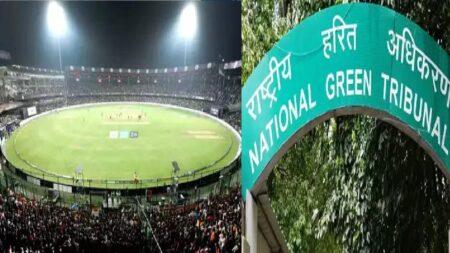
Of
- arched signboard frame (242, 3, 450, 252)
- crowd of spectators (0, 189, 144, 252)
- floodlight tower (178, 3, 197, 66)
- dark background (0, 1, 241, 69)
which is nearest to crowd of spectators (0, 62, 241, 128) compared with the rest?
dark background (0, 1, 241, 69)

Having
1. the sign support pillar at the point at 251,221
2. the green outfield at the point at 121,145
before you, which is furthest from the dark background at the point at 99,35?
the sign support pillar at the point at 251,221

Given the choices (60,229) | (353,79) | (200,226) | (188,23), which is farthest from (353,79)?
(60,229)

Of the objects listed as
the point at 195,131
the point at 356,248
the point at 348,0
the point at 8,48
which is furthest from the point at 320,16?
the point at 8,48

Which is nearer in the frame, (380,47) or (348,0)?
(380,47)

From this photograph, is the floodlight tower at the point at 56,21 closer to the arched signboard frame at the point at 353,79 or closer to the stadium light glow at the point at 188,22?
the stadium light glow at the point at 188,22

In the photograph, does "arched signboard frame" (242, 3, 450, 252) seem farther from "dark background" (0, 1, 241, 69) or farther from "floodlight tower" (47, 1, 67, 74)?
"floodlight tower" (47, 1, 67, 74)

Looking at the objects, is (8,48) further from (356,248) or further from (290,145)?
(356,248)
